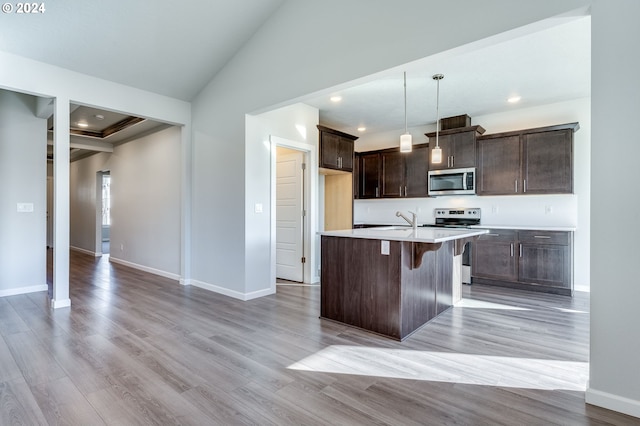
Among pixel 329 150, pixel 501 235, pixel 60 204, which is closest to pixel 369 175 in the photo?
pixel 329 150

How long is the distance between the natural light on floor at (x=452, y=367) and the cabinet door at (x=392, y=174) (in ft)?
12.9

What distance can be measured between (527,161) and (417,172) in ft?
5.55

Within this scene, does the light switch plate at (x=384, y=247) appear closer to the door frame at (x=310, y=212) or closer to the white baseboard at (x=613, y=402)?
the white baseboard at (x=613, y=402)

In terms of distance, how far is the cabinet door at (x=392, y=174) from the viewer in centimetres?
618

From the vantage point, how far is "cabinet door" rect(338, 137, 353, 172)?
5.59 meters

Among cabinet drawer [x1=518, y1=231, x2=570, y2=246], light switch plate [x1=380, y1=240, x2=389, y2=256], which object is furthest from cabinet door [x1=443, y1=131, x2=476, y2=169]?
light switch plate [x1=380, y1=240, x2=389, y2=256]

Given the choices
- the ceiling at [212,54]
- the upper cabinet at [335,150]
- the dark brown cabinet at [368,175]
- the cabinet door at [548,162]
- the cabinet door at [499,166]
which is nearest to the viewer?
the ceiling at [212,54]

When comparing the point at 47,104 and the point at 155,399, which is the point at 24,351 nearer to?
the point at 155,399

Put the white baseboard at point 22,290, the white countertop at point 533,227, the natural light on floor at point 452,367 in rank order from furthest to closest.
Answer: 1. the white countertop at point 533,227
2. the white baseboard at point 22,290
3. the natural light on floor at point 452,367

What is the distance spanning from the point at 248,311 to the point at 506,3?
3561 millimetres

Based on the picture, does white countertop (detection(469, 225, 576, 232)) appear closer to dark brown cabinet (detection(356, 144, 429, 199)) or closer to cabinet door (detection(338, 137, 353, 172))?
dark brown cabinet (detection(356, 144, 429, 199))

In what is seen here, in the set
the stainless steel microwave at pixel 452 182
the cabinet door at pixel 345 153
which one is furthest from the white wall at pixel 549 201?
the cabinet door at pixel 345 153

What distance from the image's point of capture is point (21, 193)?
178 inches

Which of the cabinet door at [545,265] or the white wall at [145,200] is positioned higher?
the white wall at [145,200]
